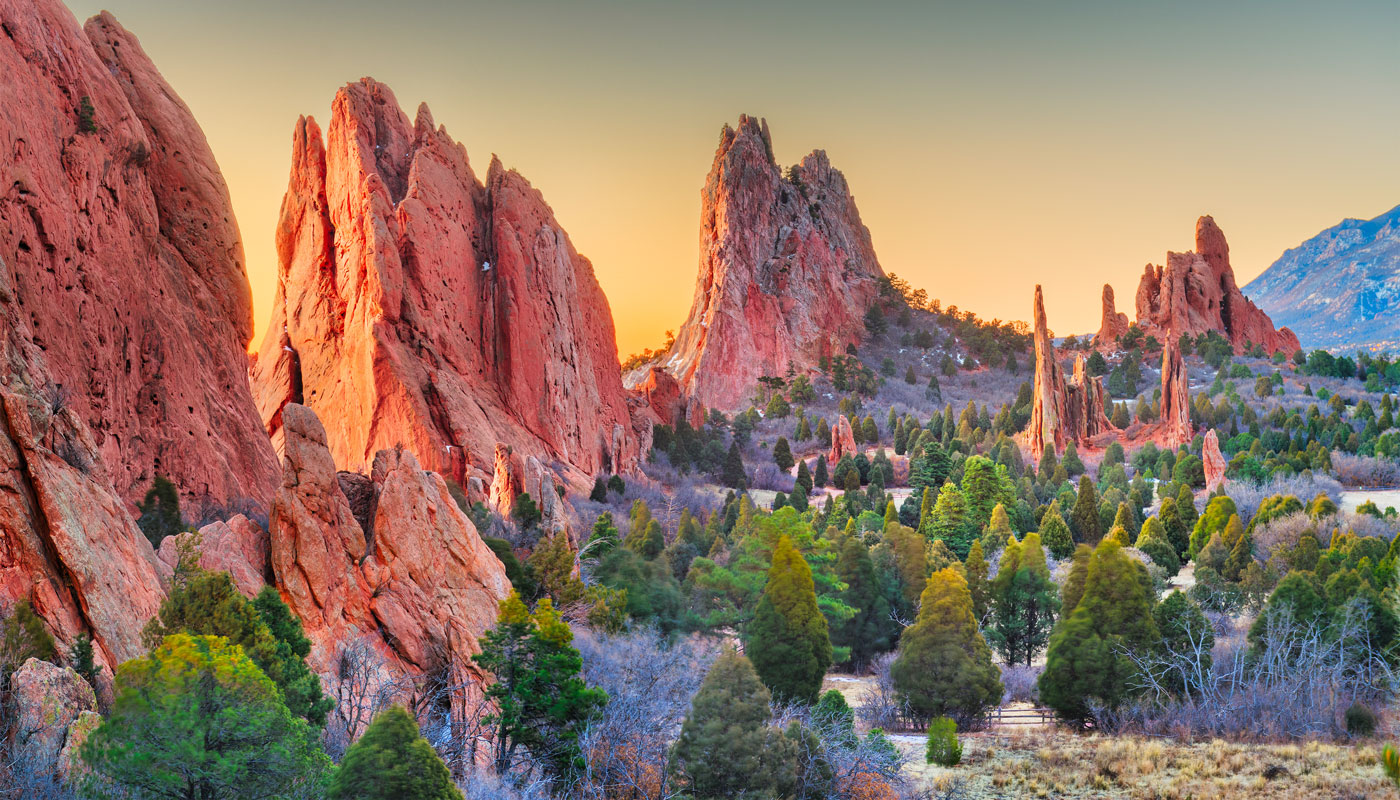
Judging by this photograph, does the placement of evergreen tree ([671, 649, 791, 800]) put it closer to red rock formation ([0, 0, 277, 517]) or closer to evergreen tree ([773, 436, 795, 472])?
red rock formation ([0, 0, 277, 517])

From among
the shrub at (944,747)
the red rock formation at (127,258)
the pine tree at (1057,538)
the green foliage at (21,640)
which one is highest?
the red rock formation at (127,258)

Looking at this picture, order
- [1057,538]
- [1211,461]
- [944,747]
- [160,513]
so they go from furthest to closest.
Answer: [1211,461], [1057,538], [944,747], [160,513]

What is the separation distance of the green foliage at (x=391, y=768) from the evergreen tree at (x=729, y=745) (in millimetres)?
7710

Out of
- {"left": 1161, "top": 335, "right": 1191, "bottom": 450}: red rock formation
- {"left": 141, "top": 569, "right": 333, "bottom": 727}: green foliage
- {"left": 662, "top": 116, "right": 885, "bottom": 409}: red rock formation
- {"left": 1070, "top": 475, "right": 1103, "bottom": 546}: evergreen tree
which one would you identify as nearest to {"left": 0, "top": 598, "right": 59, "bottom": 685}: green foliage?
{"left": 141, "top": 569, "right": 333, "bottom": 727}: green foliage

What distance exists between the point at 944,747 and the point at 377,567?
14.8 m

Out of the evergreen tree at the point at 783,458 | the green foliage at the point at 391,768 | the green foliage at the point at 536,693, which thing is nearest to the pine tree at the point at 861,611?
the green foliage at the point at 536,693

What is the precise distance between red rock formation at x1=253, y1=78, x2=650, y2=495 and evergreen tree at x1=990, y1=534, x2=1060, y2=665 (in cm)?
2228

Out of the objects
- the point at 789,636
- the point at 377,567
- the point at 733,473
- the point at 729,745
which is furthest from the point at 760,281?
the point at 729,745

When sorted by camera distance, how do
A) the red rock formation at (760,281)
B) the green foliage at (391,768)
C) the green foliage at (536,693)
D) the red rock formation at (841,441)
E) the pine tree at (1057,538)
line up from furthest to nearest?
the red rock formation at (760,281)
the red rock formation at (841,441)
the pine tree at (1057,538)
the green foliage at (536,693)
the green foliage at (391,768)

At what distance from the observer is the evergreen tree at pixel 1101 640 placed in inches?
→ 1177

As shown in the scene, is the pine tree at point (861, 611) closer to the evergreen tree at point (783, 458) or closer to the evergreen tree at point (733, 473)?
the evergreen tree at point (733, 473)

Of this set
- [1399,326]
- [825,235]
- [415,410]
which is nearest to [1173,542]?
[415,410]

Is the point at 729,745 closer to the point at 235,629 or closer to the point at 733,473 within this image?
the point at 235,629

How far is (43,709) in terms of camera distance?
12484 mm
